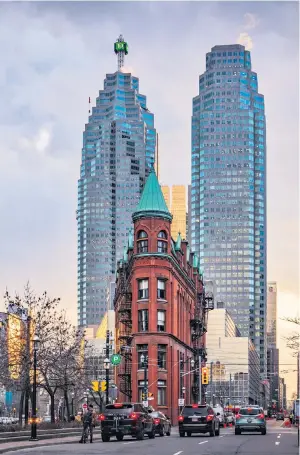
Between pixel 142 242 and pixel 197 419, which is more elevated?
pixel 142 242

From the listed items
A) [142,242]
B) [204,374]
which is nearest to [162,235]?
[142,242]

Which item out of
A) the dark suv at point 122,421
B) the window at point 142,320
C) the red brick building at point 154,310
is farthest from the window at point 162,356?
the dark suv at point 122,421

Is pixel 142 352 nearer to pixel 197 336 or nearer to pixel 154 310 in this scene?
pixel 154 310

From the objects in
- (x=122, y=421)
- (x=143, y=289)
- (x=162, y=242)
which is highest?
(x=162, y=242)

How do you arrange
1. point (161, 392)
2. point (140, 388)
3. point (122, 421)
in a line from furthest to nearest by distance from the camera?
1. point (161, 392)
2. point (140, 388)
3. point (122, 421)

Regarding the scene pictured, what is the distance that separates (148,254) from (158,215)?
462 cm

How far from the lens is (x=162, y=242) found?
327ft

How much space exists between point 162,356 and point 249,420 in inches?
1571

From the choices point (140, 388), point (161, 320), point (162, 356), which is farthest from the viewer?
point (161, 320)

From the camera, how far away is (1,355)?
81125 millimetres

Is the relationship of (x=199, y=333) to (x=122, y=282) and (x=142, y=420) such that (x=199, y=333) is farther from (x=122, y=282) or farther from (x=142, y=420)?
(x=142, y=420)

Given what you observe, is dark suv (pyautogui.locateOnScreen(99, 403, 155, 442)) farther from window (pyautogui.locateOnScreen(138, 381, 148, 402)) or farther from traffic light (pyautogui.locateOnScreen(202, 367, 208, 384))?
traffic light (pyautogui.locateOnScreen(202, 367, 208, 384))

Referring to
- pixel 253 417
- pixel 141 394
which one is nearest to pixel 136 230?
pixel 141 394

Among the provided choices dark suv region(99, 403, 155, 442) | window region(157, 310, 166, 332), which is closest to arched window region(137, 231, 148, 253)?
window region(157, 310, 166, 332)
